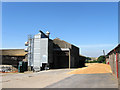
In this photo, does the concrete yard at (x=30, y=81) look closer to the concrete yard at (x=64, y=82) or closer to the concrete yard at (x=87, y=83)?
the concrete yard at (x=64, y=82)

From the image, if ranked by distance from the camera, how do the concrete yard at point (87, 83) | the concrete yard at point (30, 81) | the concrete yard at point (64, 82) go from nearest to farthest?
the concrete yard at point (87, 83) < the concrete yard at point (64, 82) < the concrete yard at point (30, 81)

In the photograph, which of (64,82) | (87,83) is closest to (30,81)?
(64,82)

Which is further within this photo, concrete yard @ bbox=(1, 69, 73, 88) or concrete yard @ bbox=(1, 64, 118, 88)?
concrete yard @ bbox=(1, 69, 73, 88)

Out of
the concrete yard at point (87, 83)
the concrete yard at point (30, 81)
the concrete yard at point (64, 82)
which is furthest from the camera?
the concrete yard at point (30, 81)

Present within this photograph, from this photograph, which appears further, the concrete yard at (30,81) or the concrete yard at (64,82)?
the concrete yard at (30,81)

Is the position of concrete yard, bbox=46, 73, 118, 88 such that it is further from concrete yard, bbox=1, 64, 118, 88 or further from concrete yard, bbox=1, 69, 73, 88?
concrete yard, bbox=1, 69, 73, 88

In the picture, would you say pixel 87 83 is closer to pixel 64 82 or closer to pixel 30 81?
pixel 64 82

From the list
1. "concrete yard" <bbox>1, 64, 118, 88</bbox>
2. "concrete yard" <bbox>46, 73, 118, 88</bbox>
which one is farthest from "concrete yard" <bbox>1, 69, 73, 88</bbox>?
"concrete yard" <bbox>46, 73, 118, 88</bbox>

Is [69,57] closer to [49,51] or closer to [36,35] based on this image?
[49,51]

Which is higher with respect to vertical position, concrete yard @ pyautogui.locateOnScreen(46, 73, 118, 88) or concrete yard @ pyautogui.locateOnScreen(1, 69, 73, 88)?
concrete yard @ pyautogui.locateOnScreen(46, 73, 118, 88)

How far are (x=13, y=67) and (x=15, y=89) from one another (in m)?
38.3

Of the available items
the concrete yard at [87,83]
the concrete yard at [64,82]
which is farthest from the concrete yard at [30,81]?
the concrete yard at [87,83]

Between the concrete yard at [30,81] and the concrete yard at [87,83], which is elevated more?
the concrete yard at [87,83]

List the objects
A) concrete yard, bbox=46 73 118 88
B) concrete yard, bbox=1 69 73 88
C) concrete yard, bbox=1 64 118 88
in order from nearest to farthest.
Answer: concrete yard, bbox=46 73 118 88, concrete yard, bbox=1 64 118 88, concrete yard, bbox=1 69 73 88
